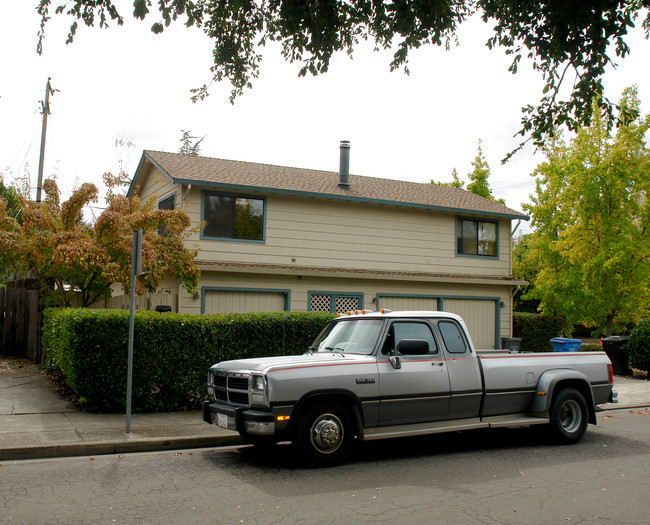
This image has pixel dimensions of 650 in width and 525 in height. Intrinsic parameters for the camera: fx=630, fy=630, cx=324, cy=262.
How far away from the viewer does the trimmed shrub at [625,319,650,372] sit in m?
17.4

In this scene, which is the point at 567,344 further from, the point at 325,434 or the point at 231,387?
the point at 231,387

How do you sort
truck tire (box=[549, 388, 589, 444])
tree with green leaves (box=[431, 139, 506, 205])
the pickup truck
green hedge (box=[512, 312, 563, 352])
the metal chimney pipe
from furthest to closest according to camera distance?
tree with green leaves (box=[431, 139, 506, 205]) → green hedge (box=[512, 312, 563, 352]) → the metal chimney pipe → truck tire (box=[549, 388, 589, 444]) → the pickup truck

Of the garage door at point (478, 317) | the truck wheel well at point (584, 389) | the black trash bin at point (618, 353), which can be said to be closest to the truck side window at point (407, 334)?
the truck wheel well at point (584, 389)

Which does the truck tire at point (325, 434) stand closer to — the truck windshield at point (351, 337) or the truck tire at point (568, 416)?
the truck windshield at point (351, 337)

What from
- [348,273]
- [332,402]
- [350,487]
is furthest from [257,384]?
[348,273]

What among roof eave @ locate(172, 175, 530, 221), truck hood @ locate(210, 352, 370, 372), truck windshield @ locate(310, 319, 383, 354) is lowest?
truck hood @ locate(210, 352, 370, 372)

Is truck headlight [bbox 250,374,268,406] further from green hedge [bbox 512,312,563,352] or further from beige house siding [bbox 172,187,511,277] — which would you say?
green hedge [bbox 512,312,563,352]

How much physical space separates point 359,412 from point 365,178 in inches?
624

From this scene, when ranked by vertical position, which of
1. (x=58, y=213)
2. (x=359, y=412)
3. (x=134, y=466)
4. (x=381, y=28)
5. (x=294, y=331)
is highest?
(x=381, y=28)

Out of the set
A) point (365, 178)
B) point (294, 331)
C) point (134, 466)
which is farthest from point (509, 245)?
point (134, 466)

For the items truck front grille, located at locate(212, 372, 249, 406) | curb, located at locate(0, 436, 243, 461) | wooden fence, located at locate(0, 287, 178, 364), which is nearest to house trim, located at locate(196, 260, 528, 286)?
wooden fence, located at locate(0, 287, 178, 364)

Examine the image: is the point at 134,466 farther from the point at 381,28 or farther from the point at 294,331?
the point at 381,28

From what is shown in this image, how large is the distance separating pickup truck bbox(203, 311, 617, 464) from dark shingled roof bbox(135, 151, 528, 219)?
30.1ft

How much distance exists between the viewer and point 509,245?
22.2 meters
